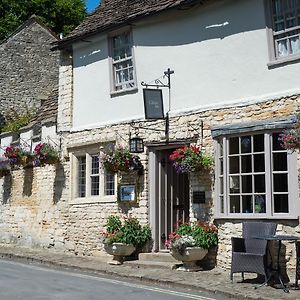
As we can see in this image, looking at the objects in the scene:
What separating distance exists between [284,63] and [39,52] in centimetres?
1717

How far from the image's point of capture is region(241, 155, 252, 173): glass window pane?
A: 492 inches

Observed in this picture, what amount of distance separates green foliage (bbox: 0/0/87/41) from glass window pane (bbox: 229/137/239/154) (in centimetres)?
2334

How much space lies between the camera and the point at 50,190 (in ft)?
58.1

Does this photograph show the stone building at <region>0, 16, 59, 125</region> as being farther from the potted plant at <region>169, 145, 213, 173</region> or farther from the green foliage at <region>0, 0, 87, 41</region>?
the potted plant at <region>169, 145, 213, 173</region>

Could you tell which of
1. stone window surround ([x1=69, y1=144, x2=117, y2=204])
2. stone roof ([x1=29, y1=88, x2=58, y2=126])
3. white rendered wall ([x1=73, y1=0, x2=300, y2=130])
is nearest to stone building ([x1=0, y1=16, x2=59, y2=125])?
stone roof ([x1=29, y1=88, x2=58, y2=126])

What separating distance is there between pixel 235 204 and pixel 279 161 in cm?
142

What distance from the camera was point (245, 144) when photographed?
1261 centimetres

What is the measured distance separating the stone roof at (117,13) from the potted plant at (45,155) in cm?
302

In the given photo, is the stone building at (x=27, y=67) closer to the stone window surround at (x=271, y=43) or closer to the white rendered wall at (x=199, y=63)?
the white rendered wall at (x=199, y=63)

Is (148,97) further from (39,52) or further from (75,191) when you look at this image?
(39,52)

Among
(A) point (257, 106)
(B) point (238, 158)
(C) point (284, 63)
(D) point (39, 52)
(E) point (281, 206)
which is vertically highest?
(D) point (39, 52)

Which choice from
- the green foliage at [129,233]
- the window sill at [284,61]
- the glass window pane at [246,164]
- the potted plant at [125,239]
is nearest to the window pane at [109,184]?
the green foliage at [129,233]

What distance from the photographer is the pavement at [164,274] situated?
33.1 ft

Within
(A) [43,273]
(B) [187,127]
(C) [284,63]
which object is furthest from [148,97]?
(A) [43,273]
